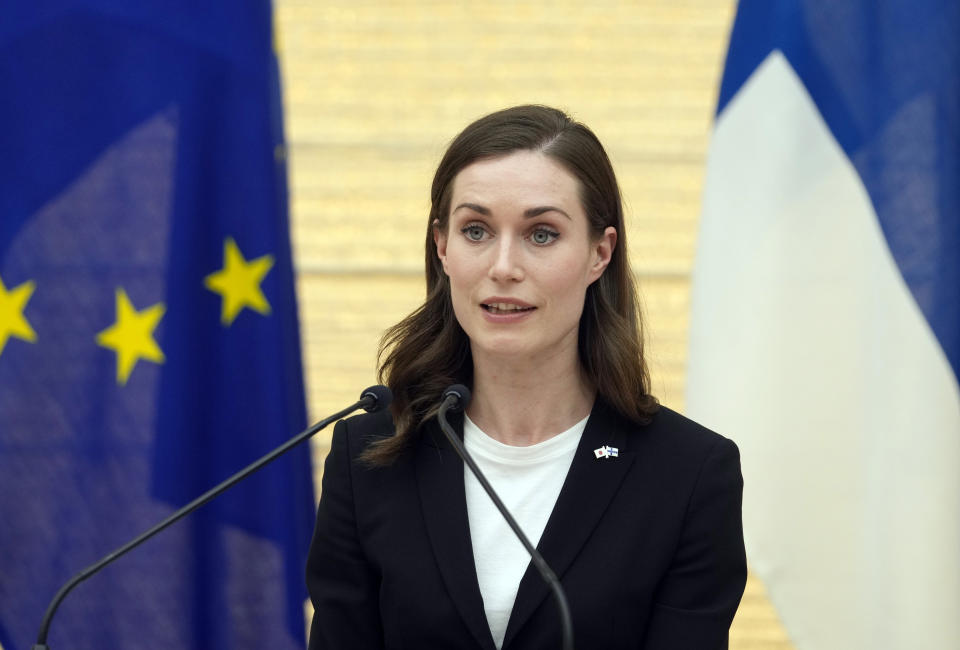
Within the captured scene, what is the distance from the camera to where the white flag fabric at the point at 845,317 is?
1905 millimetres

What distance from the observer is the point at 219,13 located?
2049 millimetres

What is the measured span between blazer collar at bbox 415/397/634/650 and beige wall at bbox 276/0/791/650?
125 centimetres

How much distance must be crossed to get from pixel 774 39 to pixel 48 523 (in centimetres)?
158

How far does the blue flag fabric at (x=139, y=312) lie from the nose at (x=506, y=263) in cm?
73

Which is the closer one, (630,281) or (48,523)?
(630,281)

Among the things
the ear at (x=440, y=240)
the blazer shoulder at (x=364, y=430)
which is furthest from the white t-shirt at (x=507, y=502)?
the ear at (x=440, y=240)

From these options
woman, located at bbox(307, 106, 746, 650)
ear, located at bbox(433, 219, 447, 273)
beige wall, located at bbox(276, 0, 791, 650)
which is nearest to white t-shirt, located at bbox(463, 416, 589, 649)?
woman, located at bbox(307, 106, 746, 650)

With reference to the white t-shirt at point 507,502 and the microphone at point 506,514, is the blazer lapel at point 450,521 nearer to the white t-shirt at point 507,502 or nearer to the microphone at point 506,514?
the white t-shirt at point 507,502

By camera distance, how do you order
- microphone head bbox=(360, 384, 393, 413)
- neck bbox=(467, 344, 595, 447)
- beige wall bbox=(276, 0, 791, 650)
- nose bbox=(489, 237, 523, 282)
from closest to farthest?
1. microphone head bbox=(360, 384, 393, 413)
2. nose bbox=(489, 237, 523, 282)
3. neck bbox=(467, 344, 595, 447)
4. beige wall bbox=(276, 0, 791, 650)

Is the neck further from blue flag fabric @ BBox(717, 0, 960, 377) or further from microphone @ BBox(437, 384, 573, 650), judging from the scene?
blue flag fabric @ BBox(717, 0, 960, 377)

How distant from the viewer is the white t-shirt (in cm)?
148

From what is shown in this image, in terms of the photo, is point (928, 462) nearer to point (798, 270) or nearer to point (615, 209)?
point (798, 270)

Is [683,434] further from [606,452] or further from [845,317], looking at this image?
[845,317]

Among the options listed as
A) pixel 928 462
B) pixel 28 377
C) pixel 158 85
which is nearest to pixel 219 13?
pixel 158 85
